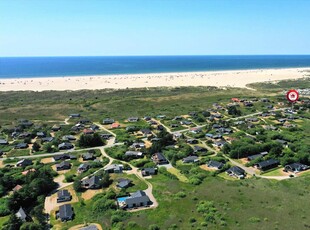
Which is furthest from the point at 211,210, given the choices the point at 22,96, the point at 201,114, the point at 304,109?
the point at 22,96

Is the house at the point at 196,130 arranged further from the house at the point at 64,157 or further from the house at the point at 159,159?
the house at the point at 64,157

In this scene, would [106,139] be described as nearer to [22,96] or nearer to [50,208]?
[50,208]

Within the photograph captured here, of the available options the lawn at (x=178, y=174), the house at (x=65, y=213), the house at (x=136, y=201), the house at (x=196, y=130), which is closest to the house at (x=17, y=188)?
the house at (x=65, y=213)

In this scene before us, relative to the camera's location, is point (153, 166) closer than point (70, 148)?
Yes

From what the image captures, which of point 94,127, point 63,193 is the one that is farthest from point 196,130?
point 63,193

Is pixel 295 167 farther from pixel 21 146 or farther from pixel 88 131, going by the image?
pixel 21 146
